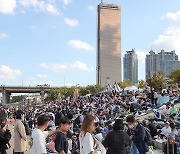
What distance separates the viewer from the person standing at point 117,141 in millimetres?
6188

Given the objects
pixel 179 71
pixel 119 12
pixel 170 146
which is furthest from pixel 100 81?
pixel 170 146

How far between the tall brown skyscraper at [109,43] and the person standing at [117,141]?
Result: 173 metres

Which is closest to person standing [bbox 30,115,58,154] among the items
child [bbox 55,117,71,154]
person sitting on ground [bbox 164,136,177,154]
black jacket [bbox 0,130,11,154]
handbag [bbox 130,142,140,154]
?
child [bbox 55,117,71,154]

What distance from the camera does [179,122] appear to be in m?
14.7

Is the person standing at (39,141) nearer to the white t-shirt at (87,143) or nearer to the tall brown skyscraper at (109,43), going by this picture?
the white t-shirt at (87,143)

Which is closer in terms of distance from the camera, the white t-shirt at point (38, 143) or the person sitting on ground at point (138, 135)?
the white t-shirt at point (38, 143)

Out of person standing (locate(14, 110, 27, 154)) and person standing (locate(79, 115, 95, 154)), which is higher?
person standing (locate(79, 115, 95, 154))

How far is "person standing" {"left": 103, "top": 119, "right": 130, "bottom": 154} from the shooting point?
6188 mm

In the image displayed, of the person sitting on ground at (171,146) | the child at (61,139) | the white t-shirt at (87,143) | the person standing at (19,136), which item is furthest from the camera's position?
the person sitting on ground at (171,146)

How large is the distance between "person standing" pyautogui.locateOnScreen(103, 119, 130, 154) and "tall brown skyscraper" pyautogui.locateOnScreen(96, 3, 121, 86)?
173m

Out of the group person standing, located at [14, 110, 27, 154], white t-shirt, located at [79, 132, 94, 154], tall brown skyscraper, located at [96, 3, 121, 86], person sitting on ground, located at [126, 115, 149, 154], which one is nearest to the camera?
white t-shirt, located at [79, 132, 94, 154]

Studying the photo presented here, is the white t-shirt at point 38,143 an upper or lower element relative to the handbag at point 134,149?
upper

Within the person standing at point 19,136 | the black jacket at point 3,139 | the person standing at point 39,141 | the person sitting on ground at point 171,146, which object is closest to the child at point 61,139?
the person standing at point 39,141

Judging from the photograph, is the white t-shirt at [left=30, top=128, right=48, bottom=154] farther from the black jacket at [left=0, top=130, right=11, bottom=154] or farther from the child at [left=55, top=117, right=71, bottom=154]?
the black jacket at [left=0, top=130, right=11, bottom=154]
